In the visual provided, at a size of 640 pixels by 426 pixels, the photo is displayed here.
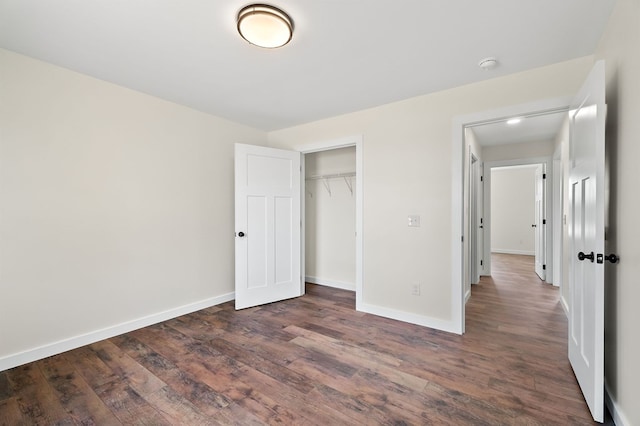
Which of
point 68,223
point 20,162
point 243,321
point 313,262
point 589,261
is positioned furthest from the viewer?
point 313,262

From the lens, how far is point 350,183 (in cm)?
432

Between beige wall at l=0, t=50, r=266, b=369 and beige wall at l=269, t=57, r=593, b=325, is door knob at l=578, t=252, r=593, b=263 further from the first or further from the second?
beige wall at l=0, t=50, r=266, b=369

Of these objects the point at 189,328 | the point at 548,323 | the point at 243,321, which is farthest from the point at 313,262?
the point at 548,323

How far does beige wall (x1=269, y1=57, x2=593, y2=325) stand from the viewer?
2.72 meters

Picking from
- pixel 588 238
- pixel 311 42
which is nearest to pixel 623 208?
pixel 588 238

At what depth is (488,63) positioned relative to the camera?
89.4 inches

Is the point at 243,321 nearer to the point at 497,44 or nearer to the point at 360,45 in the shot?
the point at 360,45

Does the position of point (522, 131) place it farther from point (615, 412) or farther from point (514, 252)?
point (514, 252)

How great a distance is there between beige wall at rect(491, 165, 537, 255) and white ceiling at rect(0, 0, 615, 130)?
21.1 ft

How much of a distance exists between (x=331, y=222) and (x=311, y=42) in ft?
9.42

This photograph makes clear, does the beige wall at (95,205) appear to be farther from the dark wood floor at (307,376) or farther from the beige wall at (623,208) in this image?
the beige wall at (623,208)

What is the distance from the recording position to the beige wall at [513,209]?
764cm

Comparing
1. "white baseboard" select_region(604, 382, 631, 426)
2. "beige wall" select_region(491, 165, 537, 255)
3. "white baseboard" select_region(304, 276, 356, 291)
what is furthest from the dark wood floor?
"beige wall" select_region(491, 165, 537, 255)

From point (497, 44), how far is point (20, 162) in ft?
12.1
